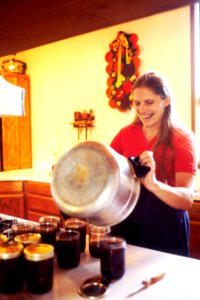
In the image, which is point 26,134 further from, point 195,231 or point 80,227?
point 80,227

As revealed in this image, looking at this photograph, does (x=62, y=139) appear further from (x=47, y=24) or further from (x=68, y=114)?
(x=47, y=24)

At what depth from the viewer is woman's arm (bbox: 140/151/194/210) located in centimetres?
94

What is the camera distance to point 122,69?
279cm

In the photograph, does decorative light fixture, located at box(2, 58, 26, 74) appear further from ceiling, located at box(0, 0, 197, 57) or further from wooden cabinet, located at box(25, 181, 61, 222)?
ceiling, located at box(0, 0, 197, 57)

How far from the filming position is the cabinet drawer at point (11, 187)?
10.2ft

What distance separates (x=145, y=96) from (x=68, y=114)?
2.00 m

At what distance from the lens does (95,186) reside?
808 millimetres

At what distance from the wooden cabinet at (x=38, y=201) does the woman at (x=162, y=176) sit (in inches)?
65.6

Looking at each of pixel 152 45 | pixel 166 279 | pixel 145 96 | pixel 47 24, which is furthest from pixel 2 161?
pixel 47 24

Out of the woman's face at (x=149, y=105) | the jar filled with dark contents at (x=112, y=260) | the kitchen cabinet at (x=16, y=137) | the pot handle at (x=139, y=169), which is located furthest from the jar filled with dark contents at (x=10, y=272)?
the kitchen cabinet at (x=16, y=137)

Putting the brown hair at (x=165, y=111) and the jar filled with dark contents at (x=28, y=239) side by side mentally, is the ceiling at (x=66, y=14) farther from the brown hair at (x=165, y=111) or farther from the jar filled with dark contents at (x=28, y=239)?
the brown hair at (x=165, y=111)

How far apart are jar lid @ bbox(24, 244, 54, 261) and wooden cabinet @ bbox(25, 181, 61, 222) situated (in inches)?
78.5

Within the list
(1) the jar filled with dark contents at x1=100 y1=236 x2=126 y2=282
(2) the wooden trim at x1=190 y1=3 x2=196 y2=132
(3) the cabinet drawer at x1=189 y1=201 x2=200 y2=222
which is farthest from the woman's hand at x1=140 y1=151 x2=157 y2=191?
(2) the wooden trim at x1=190 y1=3 x2=196 y2=132

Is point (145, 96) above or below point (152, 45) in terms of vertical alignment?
below
